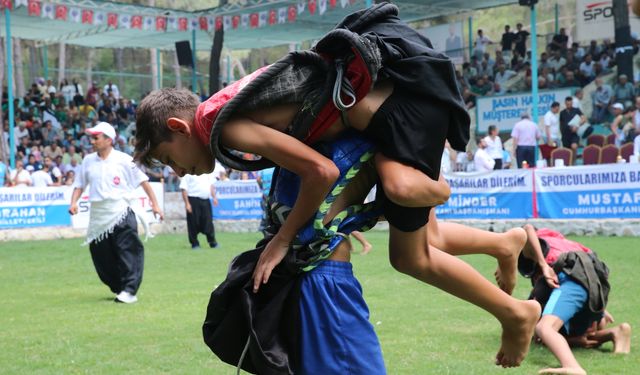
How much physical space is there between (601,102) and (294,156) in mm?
21509

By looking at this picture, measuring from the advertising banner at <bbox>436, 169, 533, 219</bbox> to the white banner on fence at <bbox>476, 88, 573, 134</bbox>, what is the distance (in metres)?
8.23

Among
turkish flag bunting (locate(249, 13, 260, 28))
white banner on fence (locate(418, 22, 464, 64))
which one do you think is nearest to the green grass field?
turkish flag bunting (locate(249, 13, 260, 28))

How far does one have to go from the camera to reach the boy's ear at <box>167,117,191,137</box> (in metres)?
3.22

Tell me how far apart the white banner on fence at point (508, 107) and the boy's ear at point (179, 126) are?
22.3 metres

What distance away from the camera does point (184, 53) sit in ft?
103

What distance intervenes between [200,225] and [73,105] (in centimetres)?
1750

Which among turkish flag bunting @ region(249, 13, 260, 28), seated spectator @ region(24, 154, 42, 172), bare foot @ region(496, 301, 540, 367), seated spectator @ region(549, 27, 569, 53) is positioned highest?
turkish flag bunting @ region(249, 13, 260, 28)

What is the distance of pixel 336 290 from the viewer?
326 centimetres

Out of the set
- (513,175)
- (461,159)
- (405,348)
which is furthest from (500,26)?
(405,348)

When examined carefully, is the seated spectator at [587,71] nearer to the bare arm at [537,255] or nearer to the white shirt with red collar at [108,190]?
the white shirt with red collar at [108,190]

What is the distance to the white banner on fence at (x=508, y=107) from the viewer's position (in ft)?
81.8

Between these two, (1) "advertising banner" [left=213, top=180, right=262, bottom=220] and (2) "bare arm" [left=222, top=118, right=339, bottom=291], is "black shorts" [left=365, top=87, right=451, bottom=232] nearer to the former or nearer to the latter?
(2) "bare arm" [left=222, top=118, right=339, bottom=291]

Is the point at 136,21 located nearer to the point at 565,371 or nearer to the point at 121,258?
the point at 121,258

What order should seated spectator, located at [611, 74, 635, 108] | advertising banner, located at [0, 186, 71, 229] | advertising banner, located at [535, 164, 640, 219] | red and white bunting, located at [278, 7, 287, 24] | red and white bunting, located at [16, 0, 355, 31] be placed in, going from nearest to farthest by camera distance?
advertising banner, located at [535, 164, 640, 219] < advertising banner, located at [0, 186, 71, 229] < seated spectator, located at [611, 74, 635, 108] < red and white bunting, located at [16, 0, 355, 31] < red and white bunting, located at [278, 7, 287, 24]
